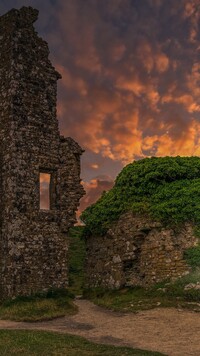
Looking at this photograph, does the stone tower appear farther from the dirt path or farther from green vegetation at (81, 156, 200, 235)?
the dirt path

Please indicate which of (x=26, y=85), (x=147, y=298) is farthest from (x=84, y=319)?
(x=26, y=85)

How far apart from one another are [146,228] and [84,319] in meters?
5.98

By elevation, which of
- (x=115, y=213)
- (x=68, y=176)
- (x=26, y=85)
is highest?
(x=26, y=85)

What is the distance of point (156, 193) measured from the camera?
22031 mm

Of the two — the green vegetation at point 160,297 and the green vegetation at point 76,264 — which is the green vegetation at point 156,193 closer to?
the green vegetation at point 160,297

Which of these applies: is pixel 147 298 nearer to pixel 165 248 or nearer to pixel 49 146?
pixel 165 248

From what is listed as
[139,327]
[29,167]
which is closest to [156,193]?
[29,167]

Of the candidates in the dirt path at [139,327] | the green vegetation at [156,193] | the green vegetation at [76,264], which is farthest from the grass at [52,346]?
the green vegetation at [76,264]

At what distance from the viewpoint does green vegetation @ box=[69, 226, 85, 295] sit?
27281 mm

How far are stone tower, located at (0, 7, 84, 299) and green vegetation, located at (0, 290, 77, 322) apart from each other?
39cm

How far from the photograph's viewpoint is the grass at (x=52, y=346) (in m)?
11.2

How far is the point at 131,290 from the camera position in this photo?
21438mm

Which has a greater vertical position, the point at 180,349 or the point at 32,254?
the point at 32,254

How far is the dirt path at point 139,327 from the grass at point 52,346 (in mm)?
709
